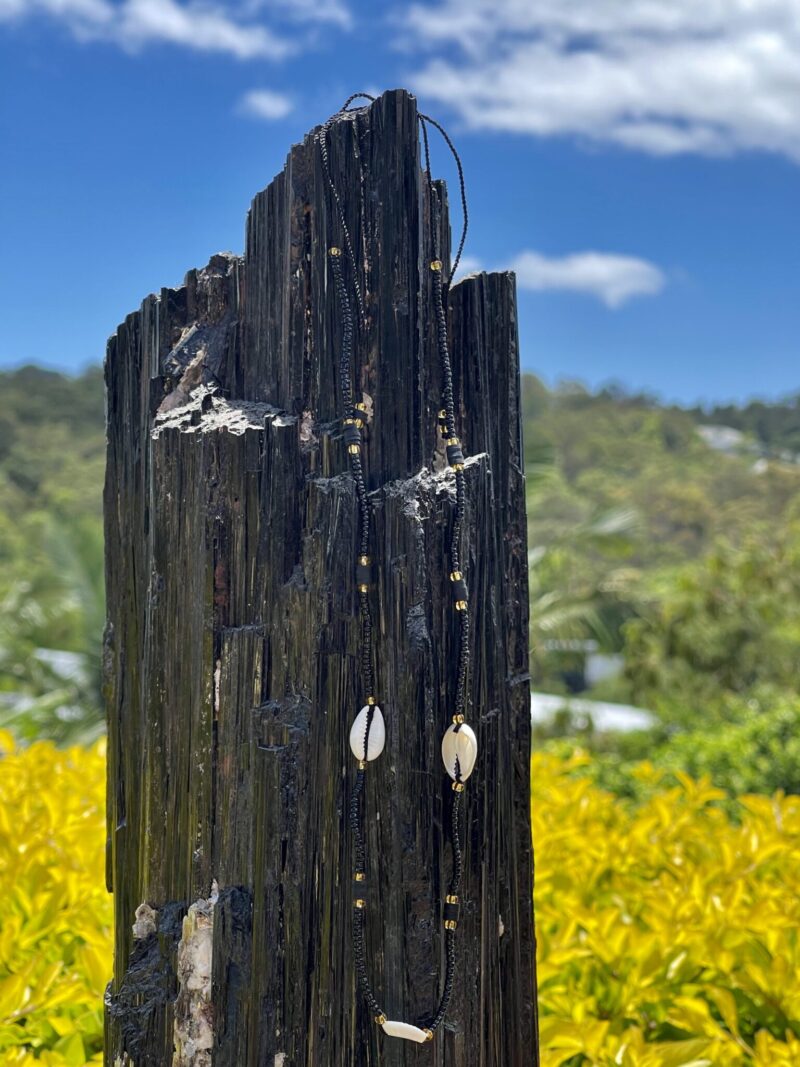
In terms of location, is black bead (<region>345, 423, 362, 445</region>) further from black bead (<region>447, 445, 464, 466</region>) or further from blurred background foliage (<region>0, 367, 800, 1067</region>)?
blurred background foliage (<region>0, 367, 800, 1067</region>)

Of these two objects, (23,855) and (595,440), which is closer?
(23,855)

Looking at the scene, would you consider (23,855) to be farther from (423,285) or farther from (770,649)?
(770,649)

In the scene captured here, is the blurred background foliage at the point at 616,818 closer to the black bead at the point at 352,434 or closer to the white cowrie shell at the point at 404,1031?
the white cowrie shell at the point at 404,1031

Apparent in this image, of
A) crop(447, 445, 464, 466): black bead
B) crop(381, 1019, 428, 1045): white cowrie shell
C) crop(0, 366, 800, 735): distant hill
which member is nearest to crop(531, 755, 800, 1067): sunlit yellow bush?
crop(381, 1019, 428, 1045): white cowrie shell

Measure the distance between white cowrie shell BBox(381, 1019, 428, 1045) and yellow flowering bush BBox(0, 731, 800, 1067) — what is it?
0.48 meters

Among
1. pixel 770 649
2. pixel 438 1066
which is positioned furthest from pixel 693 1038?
pixel 770 649

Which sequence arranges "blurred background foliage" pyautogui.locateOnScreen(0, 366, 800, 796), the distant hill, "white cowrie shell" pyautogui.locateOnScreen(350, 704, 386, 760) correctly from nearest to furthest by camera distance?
"white cowrie shell" pyautogui.locateOnScreen(350, 704, 386, 760) → "blurred background foliage" pyautogui.locateOnScreen(0, 366, 800, 796) → the distant hill

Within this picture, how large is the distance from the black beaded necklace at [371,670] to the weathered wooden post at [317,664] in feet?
0.06

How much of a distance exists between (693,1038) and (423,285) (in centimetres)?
146

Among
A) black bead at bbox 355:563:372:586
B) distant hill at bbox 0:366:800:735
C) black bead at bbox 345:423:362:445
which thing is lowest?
black bead at bbox 355:563:372:586

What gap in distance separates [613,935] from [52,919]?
3.86ft

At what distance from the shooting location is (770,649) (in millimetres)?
9781

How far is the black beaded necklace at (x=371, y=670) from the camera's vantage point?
57.5 inches

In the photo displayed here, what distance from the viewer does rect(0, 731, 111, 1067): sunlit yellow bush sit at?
1906mm
